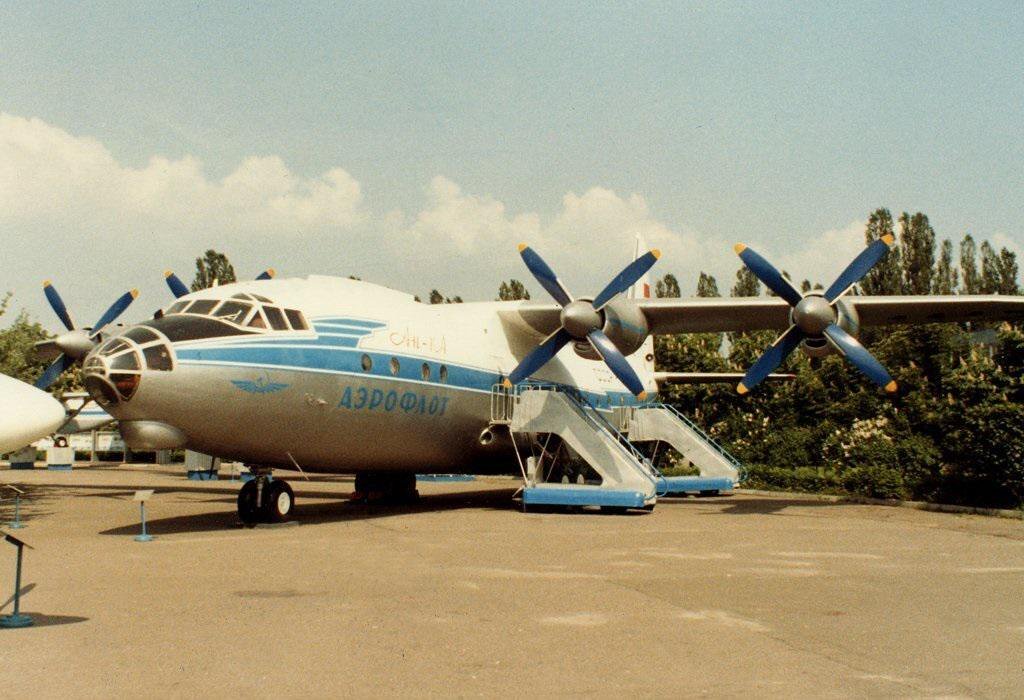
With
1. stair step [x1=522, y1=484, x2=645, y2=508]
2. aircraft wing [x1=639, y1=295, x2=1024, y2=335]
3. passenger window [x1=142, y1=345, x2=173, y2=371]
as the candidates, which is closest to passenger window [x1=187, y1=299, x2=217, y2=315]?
passenger window [x1=142, y1=345, x2=173, y2=371]

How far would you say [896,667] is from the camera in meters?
6.66

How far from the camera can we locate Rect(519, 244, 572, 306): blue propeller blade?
21.6 m

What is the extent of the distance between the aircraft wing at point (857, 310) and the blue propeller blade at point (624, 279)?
142 centimetres

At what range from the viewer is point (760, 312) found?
22.8 metres

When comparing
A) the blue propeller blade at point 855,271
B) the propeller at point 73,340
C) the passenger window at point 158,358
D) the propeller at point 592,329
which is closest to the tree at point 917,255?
the blue propeller blade at point 855,271

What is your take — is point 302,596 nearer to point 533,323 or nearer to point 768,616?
point 768,616

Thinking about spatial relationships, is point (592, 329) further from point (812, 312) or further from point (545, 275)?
point (812, 312)

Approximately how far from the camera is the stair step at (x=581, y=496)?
1967 centimetres

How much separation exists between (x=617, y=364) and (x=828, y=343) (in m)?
5.07

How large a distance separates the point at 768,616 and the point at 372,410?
10416 mm

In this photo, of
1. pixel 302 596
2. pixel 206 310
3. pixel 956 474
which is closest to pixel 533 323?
pixel 206 310

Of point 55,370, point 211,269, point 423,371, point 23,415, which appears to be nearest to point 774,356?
point 423,371

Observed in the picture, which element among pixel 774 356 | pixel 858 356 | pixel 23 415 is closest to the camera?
pixel 23 415

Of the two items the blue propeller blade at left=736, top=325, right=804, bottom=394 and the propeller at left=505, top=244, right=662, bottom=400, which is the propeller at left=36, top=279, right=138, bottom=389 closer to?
the propeller at left=505, top=244, right=662, bottom=400
